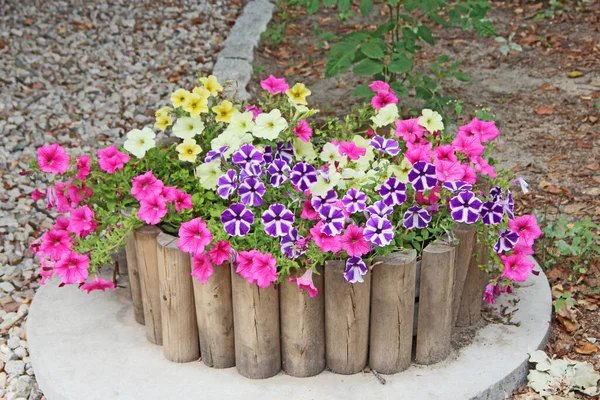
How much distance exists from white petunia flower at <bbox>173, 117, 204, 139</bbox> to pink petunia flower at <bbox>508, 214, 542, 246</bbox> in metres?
1.09

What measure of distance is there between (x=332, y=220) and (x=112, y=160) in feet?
2.60

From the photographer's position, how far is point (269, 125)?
2.55m

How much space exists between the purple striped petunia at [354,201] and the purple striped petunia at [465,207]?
0.89 feet

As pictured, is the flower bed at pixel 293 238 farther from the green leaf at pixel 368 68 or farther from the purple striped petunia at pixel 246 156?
the green leaf at pixel 368 68

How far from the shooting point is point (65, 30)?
19.3ft

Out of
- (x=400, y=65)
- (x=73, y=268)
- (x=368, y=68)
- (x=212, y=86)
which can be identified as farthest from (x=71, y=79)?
(x=73, y=268)

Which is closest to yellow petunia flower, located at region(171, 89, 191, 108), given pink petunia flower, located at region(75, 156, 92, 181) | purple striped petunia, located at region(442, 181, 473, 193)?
pink petunia flower, located at region(75, 156, 92, 181)

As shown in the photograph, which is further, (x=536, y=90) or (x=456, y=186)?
(x=536, y=90)

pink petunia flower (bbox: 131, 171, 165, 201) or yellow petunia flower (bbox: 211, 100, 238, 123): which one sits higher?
yellow petunia flower (bbox: 211, 100, 238, 123)

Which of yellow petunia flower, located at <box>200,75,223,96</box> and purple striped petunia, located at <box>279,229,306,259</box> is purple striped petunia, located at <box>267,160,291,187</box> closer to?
purple striped petunia, located at <box>279,229,306,259</box>

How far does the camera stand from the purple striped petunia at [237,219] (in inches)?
92.3

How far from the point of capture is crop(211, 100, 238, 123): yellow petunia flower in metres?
2.73

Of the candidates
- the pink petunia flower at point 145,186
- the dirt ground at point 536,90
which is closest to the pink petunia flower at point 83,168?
the pink petunia flower at point 145,186

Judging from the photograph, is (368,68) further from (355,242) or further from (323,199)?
(355,242)
